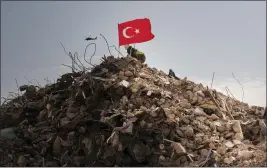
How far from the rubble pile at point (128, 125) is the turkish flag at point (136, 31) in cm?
40

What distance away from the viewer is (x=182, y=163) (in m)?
4.37

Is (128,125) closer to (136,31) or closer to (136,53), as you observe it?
(136,31)

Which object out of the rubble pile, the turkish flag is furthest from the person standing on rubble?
the turkish flag

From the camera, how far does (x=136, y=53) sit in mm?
6449

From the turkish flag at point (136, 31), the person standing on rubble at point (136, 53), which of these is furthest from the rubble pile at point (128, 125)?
the turkish flag at point (136, 31)

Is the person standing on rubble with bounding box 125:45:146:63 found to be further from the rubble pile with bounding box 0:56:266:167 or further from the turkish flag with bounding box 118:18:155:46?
the turkish flag with bounding box 118:18:155:46

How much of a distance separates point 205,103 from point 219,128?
640 millimetres

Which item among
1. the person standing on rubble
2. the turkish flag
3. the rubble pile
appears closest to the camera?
the rubble pile

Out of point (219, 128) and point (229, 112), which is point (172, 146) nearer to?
point (219, 128)

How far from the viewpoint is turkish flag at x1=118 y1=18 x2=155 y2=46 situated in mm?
5805

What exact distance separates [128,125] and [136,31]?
1668mm

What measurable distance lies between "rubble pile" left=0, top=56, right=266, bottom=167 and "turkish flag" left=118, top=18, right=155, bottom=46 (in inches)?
15.9

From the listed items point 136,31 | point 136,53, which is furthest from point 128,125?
point 136,53

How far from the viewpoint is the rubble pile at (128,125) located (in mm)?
4543
